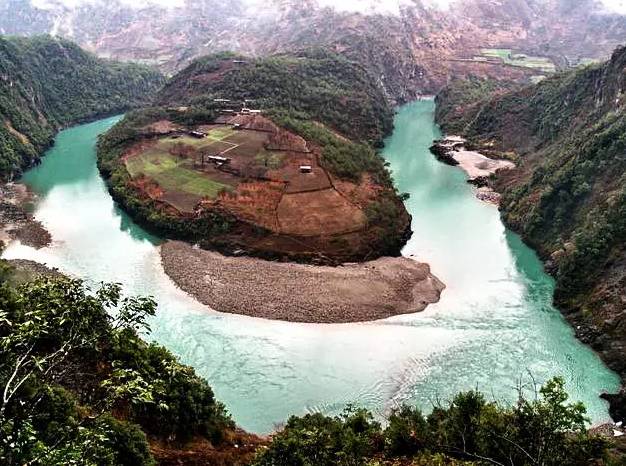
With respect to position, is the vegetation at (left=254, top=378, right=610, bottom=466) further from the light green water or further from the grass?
the grass

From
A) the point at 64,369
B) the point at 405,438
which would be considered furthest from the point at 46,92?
the point at 64,369

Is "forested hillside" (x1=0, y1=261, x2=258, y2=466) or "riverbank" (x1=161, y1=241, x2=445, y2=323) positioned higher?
"riverbank" (x1=161, y1=241, x2=445, y2=323)

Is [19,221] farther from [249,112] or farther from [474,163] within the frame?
[474,163]

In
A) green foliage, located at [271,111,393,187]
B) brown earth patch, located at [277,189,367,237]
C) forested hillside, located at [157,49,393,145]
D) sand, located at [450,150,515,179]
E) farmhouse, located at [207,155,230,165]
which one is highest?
forested hillside, located at [157,49,393,145]

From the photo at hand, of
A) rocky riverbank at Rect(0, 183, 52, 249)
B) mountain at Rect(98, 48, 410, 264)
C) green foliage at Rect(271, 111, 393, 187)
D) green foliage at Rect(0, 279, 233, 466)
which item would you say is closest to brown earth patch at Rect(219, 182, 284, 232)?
mountain at Rect(98, 48, 410, 264)

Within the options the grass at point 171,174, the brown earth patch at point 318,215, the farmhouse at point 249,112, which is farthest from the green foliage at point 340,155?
the grass at point 171,174

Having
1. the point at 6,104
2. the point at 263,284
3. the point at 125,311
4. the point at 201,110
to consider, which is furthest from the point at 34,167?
the point at 125,311
